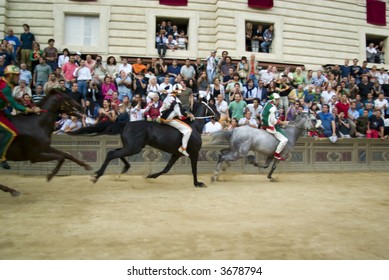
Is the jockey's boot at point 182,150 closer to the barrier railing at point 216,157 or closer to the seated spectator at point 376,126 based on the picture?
the barrier railing at point 216,157

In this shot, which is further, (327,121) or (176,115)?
(327,121)

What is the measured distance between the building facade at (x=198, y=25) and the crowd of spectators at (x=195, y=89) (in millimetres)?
2129

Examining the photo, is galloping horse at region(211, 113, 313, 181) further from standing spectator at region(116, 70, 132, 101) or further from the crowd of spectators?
standing spectator at region(116, 70, 132, 101)

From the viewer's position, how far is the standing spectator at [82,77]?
12.8 m

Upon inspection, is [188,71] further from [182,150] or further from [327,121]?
[182,150]

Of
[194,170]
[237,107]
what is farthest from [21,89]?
[237,107]

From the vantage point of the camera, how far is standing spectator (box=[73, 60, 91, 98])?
12828 millimetres

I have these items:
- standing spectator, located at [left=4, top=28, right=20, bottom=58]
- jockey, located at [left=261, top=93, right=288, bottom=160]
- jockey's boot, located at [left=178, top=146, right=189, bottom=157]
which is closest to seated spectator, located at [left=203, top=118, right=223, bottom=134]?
jockey, located at [left=261, top=93, right=288, bottom=160]

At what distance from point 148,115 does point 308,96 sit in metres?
7.77

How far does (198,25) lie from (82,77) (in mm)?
7952

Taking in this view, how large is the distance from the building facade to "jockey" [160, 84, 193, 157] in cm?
914

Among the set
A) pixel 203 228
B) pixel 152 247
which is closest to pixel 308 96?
pixel 203 228

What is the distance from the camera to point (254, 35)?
1912 centimetres

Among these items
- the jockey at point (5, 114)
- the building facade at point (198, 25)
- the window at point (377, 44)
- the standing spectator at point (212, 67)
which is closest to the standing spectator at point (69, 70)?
the building facade at point (198, 25)
